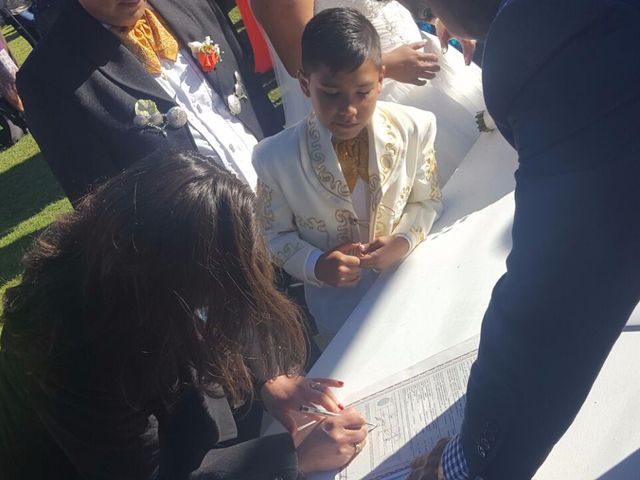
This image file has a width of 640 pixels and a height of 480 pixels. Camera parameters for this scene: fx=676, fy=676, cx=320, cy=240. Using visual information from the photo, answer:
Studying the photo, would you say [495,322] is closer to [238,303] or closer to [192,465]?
[238,303]

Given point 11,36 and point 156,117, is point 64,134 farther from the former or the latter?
point 11,36

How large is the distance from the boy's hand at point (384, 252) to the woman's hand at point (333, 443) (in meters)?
0.49

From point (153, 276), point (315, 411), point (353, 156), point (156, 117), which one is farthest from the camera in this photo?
point (156, 117)

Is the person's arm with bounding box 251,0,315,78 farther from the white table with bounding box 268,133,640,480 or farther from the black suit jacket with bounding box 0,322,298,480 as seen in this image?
the black suit jacket with bounding box 0,322,298,480

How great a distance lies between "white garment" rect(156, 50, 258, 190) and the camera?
1.98m

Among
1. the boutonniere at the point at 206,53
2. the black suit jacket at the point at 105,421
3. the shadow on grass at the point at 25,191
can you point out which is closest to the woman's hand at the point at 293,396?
the black suit jacket at the point at 105,421

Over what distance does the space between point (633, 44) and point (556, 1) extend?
0.32ft

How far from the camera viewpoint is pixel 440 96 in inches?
82.1

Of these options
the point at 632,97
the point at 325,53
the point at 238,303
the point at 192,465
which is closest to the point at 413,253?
the point at 325,53

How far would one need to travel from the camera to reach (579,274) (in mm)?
768

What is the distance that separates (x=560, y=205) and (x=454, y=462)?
0.46 metres

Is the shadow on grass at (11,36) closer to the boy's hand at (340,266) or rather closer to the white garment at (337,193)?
the white garment at (337,193)

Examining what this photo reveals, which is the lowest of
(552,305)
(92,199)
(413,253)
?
(413,253)

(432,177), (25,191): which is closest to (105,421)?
(432,177)
